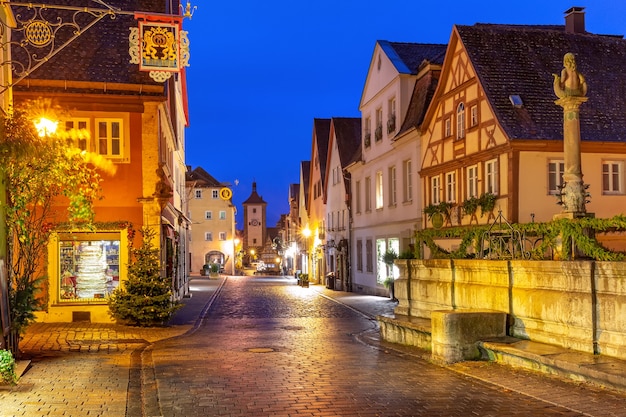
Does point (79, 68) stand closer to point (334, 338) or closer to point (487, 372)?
point (334, 338)

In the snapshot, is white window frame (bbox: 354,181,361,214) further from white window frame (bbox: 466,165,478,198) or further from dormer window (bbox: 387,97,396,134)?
white window frame (bbox: 466,165,478,198)

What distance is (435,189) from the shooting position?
85.1 feet

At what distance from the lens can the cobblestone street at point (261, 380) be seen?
8.15m

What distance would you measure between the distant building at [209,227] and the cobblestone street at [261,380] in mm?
56437

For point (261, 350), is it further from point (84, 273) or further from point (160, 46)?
point (84, 273)

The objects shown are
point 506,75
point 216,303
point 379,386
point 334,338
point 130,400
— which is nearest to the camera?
point 130,400

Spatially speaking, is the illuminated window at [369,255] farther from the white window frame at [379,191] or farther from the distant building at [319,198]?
the distant building at [319,198]

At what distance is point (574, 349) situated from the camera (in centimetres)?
1002

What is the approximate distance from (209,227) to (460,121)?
173ft

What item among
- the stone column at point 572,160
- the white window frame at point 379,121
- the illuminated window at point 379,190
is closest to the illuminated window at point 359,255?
the illuminated window at point 379,190

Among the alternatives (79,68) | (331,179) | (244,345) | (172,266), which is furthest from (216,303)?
(331,179)

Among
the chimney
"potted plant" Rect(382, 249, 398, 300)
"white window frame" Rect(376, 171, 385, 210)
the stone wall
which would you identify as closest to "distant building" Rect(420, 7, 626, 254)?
the chimney

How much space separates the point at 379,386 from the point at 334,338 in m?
6.29

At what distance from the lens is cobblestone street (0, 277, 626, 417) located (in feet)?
26.7
